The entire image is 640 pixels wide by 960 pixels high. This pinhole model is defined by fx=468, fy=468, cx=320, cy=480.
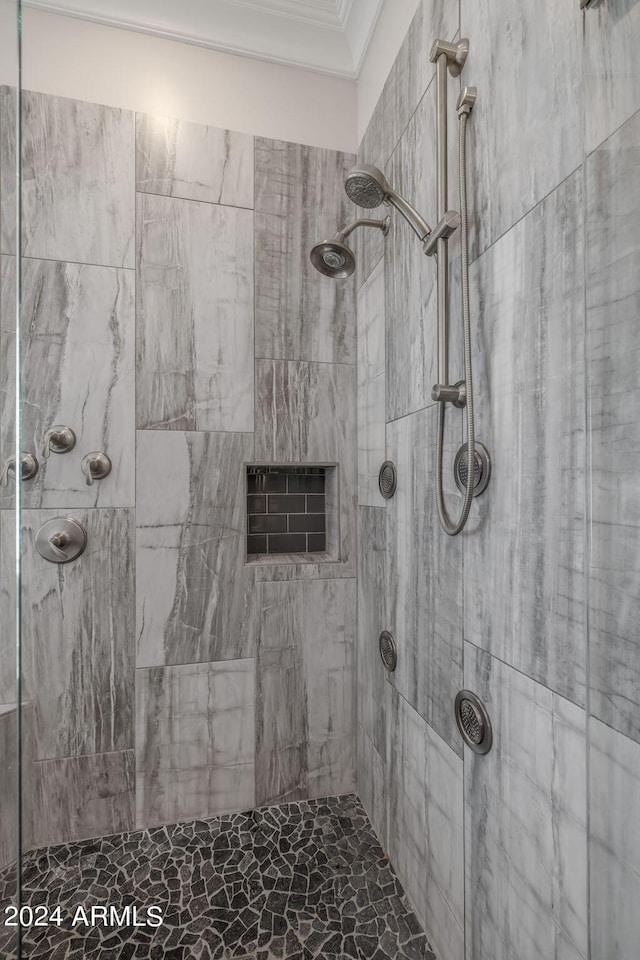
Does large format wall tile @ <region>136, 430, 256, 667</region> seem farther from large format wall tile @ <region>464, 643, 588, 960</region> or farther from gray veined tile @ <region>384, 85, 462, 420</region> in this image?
large format wall tile @ <region>464, 643, 588, 960</region>

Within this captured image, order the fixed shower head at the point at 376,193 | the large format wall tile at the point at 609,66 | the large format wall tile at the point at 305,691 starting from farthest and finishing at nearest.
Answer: the large format wall tile at the point at 305,691 → the fixed shower head at the point at 376,193 → the large format wall tile at the point at 609,66

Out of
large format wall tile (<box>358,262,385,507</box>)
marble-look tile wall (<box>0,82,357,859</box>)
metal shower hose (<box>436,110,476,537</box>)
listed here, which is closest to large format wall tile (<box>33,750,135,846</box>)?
marble-look tile wall (<box>0,82,357,859</box>)

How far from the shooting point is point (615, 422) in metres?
0.46

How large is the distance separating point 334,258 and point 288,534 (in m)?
0.93

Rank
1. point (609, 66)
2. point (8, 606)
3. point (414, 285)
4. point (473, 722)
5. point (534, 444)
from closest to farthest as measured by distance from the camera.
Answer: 1. point (609, 66)
2. point (8, 606)
3. point (534, 444)
4. point (473, 722)
5. point (414, 285)

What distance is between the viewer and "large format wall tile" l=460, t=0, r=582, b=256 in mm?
706

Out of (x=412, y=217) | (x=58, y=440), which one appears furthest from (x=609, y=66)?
(x=58, y=440)

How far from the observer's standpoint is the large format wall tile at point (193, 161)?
1.47 m

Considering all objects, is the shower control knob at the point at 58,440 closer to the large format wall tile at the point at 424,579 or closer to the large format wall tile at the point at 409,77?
the large format wall tile at the point at 424,579

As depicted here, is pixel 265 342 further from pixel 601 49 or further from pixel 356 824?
pixel 356 824

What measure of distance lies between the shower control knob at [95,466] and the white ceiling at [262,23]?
52.8 inches

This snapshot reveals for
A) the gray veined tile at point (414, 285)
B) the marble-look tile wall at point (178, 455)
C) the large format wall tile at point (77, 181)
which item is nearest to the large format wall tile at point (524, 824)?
the gray veined tile at point (414, 285)

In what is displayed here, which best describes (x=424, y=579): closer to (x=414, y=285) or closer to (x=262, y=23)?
(x=414, y=285)

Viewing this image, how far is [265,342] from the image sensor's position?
157cm
